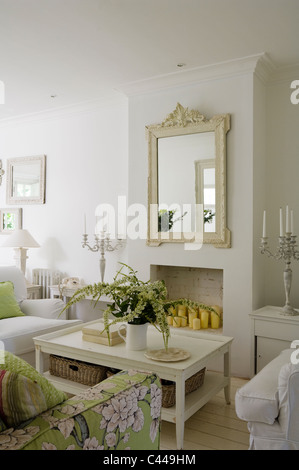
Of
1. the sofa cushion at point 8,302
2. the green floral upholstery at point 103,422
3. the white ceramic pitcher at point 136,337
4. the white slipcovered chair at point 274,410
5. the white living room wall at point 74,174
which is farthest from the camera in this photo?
the white living room wall at point 74,174

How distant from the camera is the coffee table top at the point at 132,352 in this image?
2.36m

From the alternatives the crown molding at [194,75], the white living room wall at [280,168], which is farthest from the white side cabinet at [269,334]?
the crown molding at [194,75]

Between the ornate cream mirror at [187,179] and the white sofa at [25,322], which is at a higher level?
the ornate cream mirror at [187,179]

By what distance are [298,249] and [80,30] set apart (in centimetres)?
250

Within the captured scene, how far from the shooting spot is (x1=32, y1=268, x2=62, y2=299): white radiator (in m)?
4.94

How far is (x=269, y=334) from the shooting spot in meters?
3.21

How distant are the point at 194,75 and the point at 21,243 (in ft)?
8.71

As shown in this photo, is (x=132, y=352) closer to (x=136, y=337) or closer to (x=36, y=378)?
(x=136, y=337)

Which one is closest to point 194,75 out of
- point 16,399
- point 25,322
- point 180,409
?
point 25,322

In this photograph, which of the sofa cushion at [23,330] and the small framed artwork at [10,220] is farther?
the small framed artwork at [10,220]

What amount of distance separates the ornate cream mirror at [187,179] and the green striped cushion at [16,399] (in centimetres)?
259

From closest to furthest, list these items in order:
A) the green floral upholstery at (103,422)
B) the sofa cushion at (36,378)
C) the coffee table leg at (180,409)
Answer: the green floral upholstery at (103,422)
the sofa cushion at (36,378)
the coffee table leg at (180,409)

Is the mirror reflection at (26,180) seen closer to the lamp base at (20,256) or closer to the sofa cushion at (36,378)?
the lamp base at (20,256)
